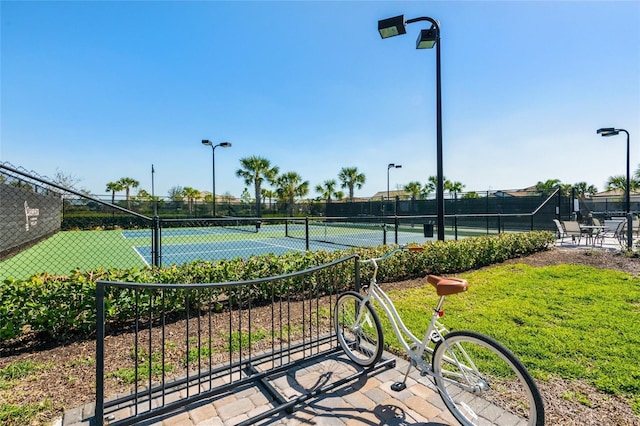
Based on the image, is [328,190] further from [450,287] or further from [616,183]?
[450,287]

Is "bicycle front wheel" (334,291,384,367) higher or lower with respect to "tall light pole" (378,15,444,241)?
lower

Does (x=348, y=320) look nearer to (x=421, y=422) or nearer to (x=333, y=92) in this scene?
(x=421, y=422)

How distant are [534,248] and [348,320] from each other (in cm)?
835

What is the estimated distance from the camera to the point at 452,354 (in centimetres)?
196

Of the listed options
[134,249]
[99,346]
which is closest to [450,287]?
[99,346]

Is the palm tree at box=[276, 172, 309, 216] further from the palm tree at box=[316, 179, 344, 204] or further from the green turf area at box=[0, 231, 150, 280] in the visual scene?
the green turf area at box=[0, 231, 150, 280]

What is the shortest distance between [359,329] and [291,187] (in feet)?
116

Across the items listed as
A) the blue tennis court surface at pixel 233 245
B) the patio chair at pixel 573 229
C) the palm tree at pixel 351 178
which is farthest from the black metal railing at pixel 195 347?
the palm tree at pixel 351 178

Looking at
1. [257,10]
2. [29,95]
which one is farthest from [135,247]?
[257,10]

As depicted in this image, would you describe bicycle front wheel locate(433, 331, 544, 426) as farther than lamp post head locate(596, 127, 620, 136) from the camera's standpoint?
No

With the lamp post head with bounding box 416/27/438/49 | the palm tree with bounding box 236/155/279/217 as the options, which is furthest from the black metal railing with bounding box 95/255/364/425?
the palm tree with bounding box 236/155/279/217

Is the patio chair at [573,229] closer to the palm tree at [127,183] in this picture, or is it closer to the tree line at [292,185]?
the tree line at [292,185]

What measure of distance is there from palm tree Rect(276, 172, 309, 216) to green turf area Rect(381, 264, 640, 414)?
32.2m

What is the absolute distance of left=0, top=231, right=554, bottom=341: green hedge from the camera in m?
3.04
